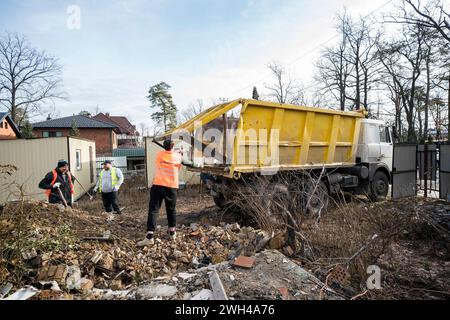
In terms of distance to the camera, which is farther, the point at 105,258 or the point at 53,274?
the point at 105,258

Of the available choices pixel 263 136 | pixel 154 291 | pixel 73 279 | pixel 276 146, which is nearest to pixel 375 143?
pixel 276 146

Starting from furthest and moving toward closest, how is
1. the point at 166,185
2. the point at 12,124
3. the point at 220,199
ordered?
1. the point at 12,124
2. the point at 220,199
3. the point at 166,185

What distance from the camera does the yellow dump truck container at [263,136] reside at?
541 centimetres

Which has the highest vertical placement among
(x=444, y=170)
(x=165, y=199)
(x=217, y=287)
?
(x=444, y=170)

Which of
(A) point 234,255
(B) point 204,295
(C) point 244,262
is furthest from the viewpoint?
(A) point 234,255

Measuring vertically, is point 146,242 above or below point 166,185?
below

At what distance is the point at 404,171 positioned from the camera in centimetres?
802

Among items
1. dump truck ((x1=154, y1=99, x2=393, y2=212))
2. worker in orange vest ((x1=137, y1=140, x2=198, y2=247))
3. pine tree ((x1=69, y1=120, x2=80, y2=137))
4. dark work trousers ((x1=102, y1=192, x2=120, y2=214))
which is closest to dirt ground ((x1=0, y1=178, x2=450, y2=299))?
worker in orange vest ((x1=137, y1=140, x2=198, y2=247))

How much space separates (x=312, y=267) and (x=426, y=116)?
2518 centimetres

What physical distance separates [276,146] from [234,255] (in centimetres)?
281

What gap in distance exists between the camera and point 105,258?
11.3 feet

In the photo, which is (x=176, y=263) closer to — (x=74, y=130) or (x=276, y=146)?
(x=276, y=146)

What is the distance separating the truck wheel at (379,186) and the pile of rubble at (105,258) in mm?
4999
